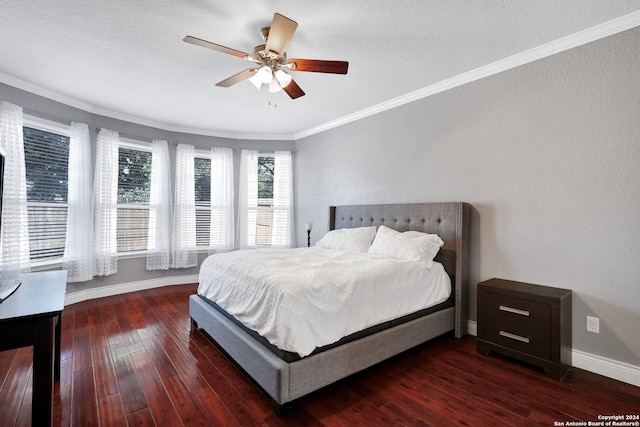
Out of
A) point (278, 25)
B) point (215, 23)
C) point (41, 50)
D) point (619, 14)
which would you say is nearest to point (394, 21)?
point (278, 25)

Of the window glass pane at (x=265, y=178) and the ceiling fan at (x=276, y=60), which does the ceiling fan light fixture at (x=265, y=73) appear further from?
the window glass pane at (x=265, y=178)

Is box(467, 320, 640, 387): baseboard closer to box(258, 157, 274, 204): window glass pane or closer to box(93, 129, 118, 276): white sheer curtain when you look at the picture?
box(258, 157, 274, 204): window glass pane

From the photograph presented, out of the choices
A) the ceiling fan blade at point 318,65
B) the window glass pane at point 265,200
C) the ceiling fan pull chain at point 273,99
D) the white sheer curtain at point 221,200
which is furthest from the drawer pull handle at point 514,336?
the white sheer curtain at point 221,200

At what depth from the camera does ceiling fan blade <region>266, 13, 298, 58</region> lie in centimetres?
188

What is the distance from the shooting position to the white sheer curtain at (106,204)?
13.5 feet

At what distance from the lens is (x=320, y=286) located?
6.51 feet

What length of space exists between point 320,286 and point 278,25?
175 centimetres

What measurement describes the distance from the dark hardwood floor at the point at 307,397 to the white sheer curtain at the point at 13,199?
112 centimetres

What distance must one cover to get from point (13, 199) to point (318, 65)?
356cm

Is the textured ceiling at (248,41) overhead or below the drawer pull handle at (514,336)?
overhead

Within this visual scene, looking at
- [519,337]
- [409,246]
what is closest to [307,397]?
[409,246]

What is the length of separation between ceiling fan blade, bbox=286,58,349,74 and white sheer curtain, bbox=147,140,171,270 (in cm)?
341

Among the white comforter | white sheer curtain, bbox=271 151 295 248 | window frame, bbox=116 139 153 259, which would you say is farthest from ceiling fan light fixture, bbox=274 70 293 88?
window frame, bbox=116 139 153 259

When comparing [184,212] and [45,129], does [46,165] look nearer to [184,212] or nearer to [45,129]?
[45,129]
